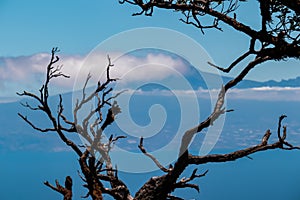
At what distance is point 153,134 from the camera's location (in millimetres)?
10141

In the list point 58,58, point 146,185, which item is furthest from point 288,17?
point 58,58

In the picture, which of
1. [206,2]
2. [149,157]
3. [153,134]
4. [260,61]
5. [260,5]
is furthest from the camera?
[149,157]

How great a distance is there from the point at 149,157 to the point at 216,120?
2167 millimetres

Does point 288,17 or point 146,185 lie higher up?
point 288,17

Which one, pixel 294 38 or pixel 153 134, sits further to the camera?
pixel 153 134

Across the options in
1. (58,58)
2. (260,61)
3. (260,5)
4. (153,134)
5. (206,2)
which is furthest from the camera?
(58,58)

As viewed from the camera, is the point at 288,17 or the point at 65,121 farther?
the point at 65,121

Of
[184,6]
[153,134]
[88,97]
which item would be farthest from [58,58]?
[184,6]

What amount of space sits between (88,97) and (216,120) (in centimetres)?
424

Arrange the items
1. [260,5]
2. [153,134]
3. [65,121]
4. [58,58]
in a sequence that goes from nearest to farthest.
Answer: [260,5] < [153,134] < [58,58] < [65,121]

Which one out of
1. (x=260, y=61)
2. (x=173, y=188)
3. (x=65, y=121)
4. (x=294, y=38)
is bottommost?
(x=173, y=188)

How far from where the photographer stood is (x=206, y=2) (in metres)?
8.28

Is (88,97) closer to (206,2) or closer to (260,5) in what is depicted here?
(206,2)

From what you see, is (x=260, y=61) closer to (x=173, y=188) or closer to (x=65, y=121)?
(x=173, y=188)
